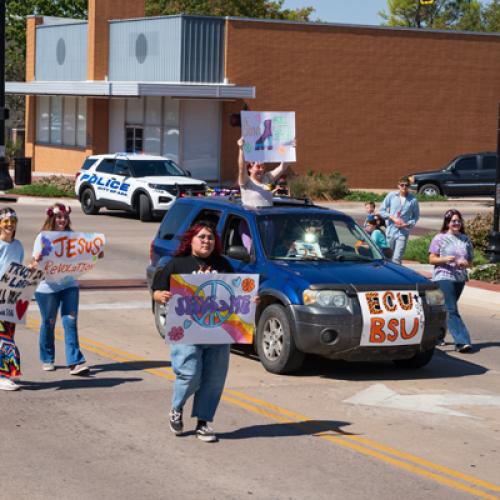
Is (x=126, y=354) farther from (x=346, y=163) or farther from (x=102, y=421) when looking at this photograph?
(x=346, y=163)

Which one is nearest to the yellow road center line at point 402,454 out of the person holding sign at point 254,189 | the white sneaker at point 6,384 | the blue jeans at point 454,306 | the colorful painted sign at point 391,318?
the colorful painted sign at point 391,318

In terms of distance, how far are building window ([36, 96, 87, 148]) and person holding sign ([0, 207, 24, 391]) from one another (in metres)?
37.4

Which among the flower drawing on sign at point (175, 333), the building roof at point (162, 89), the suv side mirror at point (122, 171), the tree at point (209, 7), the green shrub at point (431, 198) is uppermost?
the tree at point (209, 7)

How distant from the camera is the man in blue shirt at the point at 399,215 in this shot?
18688 mm

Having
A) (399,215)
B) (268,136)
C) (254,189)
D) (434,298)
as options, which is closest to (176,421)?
(434,298)

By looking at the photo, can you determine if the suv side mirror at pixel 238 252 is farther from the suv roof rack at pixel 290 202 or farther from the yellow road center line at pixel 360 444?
the suv roof rack at pixel 290 202

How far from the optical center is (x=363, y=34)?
146 feet

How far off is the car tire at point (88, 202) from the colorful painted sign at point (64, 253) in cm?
2062

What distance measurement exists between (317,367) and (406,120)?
113 ft

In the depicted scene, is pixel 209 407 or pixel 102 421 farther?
pixel 102 421

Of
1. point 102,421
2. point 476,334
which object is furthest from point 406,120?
point 102,421

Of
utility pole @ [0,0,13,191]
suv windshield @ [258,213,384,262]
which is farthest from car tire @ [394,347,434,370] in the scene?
utility pole @ [0,0,13,191]

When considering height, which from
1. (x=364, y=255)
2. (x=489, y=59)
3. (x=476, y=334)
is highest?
(x=489, y=59)

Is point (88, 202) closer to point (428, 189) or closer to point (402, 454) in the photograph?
point (428, 189)
